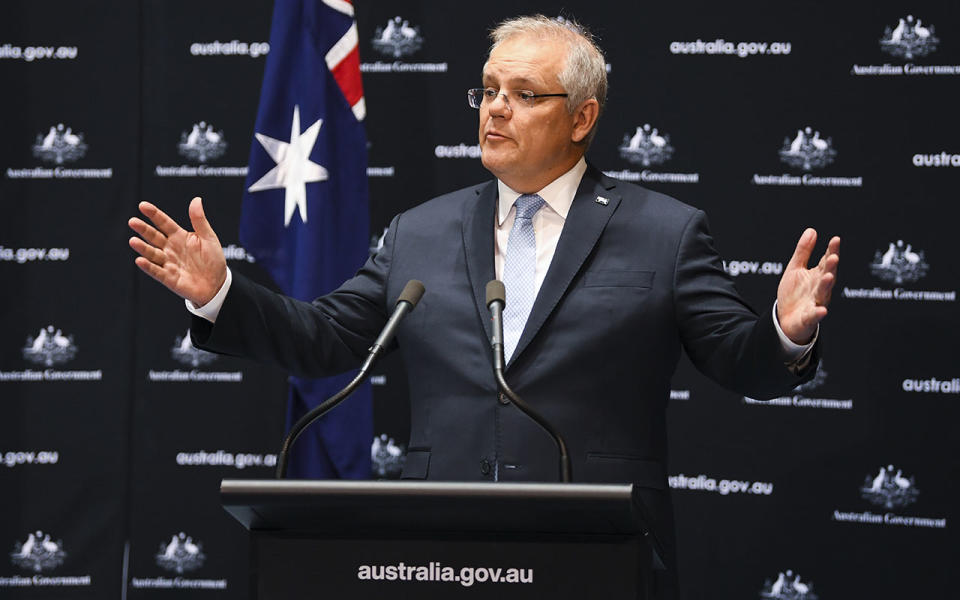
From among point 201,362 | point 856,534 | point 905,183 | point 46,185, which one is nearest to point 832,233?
point 905,183

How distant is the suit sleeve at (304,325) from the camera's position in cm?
255

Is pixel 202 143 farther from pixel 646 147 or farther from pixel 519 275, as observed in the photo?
pixel 519 275

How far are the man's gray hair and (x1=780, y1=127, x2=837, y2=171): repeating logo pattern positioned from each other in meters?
1.53

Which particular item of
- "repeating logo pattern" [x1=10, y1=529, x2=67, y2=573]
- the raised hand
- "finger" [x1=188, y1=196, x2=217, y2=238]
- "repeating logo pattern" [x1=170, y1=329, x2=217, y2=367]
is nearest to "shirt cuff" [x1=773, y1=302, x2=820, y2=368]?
the raised hand

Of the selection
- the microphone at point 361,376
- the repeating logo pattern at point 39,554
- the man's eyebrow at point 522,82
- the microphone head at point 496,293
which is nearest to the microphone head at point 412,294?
the microphone at point 361,376

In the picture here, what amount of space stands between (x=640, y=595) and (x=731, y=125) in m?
2.98

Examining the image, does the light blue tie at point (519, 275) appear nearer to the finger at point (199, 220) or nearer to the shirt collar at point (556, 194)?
the shirt collar at point (556, 194)

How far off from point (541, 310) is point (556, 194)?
401 millimetres

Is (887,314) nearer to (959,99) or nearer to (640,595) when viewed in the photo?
(959,99)

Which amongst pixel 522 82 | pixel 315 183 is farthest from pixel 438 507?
pixel 315 183

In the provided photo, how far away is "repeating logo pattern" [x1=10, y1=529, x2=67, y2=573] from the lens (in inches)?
188

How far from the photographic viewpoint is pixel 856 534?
4.25 meters

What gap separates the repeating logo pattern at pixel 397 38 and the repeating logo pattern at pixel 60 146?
1.37 meters

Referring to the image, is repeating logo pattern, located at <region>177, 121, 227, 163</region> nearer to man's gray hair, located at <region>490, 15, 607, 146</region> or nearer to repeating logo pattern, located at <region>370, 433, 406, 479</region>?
repeating logo pattern, located at <region>370, 433, 406, 479</region>
